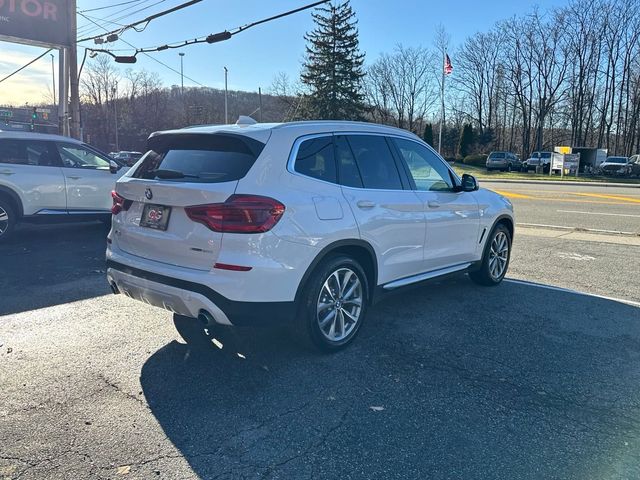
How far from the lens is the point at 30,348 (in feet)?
13.8

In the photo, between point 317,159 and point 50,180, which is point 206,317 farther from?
point 50,180

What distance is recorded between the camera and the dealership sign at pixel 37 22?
16.9 metres

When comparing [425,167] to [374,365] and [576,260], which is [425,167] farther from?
A: [576,260]

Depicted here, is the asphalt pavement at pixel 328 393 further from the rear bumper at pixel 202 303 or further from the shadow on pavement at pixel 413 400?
the rear bumper at pixel 202 303

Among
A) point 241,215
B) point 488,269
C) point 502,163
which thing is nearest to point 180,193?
point 241,215

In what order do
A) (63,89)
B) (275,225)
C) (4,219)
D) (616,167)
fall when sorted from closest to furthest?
(275,225)
(4,219)
(63,89)
(616,167)

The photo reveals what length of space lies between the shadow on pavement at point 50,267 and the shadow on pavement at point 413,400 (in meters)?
1.78

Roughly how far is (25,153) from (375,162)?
6932 mm

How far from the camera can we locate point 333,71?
196ft

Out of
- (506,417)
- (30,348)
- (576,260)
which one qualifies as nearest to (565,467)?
(506,417)

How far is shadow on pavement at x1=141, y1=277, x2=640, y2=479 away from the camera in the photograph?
2.79 metres

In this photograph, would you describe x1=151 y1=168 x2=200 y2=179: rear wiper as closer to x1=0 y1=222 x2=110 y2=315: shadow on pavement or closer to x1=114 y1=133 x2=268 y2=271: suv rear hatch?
x1=114 y1=133 x2=268 y2=271: suv rear hatch

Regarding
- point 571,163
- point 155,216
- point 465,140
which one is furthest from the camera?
point 465,140

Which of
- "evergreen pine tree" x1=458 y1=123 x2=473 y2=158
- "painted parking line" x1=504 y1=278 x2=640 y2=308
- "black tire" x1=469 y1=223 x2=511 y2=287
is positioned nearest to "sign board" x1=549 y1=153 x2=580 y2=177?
"evergreen pine tree" x1=458 y1=123 x2=473 y2=158
